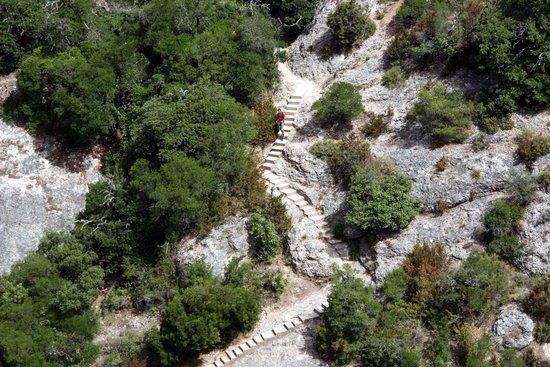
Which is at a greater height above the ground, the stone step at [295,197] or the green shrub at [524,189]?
the green shrub at [524,189]

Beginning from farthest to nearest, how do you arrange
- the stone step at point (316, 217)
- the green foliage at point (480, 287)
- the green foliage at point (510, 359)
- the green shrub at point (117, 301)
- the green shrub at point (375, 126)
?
the green shrub at point (375, 126), the green shrub at point (117, 301), the stone step at point (316, 217), the green foliage at point (480, 287), the green foliage at point (510, 359)

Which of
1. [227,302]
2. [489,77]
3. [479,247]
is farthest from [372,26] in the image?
[227,302]

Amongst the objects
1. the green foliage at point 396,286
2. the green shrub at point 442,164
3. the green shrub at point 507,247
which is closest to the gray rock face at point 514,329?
the green shrub at point 507,247

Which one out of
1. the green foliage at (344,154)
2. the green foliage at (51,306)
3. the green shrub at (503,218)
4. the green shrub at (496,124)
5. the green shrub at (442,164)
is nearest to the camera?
the green shrub at (503,218)

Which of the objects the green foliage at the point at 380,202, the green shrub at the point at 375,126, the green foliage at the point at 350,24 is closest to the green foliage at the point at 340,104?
the green shrub at the point at 375,126

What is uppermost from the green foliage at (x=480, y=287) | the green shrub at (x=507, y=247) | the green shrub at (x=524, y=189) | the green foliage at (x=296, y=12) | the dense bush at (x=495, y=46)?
the dense bush at (x=495, y=46)

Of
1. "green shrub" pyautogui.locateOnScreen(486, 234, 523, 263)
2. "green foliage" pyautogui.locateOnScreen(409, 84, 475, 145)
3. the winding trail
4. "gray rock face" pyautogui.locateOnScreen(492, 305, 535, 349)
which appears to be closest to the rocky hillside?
the winding trail

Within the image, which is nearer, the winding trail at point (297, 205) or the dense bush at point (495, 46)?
the winding trail at point (297, 205)

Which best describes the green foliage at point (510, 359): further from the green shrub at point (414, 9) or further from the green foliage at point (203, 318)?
the green shrub at point (414, 9)
